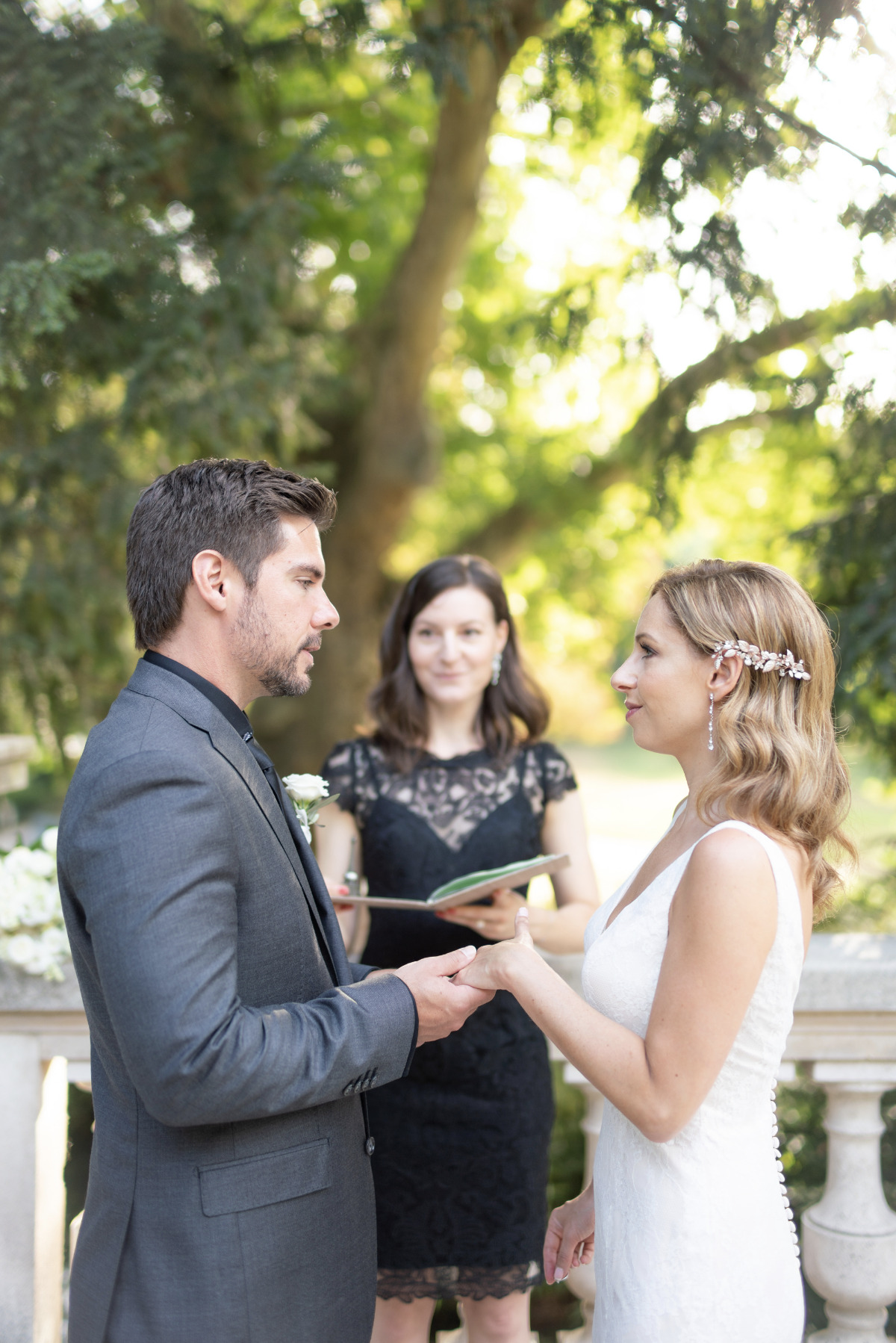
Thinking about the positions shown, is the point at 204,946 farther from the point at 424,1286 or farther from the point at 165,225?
the point at 165,225

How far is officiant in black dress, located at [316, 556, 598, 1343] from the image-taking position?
2688 mm

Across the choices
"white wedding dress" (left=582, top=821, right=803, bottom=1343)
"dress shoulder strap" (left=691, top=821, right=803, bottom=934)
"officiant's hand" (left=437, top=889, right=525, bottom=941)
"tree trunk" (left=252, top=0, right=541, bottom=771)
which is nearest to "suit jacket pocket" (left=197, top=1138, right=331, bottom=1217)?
"white wedding dress" (left=582, top=821, right=803, bottom=1343)

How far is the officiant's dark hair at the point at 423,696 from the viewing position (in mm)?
3148

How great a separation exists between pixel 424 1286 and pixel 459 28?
12.7ft

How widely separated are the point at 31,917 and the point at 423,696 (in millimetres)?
1307

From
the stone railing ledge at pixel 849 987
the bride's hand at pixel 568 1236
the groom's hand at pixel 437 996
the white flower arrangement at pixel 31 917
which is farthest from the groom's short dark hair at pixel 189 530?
the stone railing ledge at pixel 849 987

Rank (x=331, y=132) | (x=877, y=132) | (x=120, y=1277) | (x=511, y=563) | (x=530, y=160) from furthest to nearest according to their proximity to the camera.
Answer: (x=511, y=563) < (x=530, y=160) < (x=331, y=132) < (x=877, y=132) < (x=120, y=1277)

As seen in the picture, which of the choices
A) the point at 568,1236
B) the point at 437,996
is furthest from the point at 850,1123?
the point at 437,996

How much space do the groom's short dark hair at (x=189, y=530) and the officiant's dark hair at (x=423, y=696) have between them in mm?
1413

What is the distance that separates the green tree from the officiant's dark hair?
150cm

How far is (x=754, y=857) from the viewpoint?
5.45 ft

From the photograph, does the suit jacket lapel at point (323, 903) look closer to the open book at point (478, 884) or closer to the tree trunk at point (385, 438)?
the open book at point (478, 884)

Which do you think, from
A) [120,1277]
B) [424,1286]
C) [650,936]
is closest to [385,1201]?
[424,1286]

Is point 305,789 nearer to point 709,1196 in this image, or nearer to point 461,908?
point 461,908
